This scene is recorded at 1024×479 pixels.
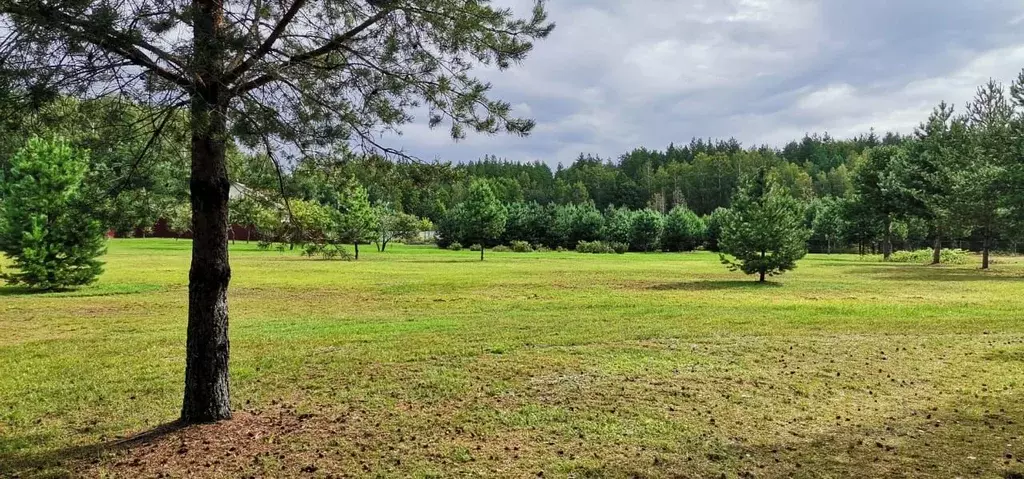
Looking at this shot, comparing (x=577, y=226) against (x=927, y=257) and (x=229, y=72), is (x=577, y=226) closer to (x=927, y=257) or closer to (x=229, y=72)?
(x=927, y=257)

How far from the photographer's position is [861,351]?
9242 mm

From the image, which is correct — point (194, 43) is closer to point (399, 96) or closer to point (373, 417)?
point (399, 96)

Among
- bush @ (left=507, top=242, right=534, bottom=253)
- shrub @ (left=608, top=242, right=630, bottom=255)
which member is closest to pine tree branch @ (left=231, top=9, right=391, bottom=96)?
bush @ (left=507, top=242, right=534, bottom=253)

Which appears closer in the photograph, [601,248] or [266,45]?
[266,45]

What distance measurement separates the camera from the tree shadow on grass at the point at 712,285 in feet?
66.5

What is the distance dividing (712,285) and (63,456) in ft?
64.5

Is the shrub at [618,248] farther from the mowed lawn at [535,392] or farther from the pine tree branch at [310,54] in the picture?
the pine tree branch at [310,54]

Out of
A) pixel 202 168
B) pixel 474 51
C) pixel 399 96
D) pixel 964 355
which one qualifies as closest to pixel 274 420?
pixel 202 168

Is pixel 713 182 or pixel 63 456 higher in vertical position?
pixel 713 182

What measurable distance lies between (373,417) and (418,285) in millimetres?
15596

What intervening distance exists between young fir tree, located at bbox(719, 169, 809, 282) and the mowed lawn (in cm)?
800

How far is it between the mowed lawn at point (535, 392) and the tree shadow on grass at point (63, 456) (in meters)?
0.02

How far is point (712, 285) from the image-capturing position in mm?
21609

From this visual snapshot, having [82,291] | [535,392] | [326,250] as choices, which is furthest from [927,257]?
[82,291]
